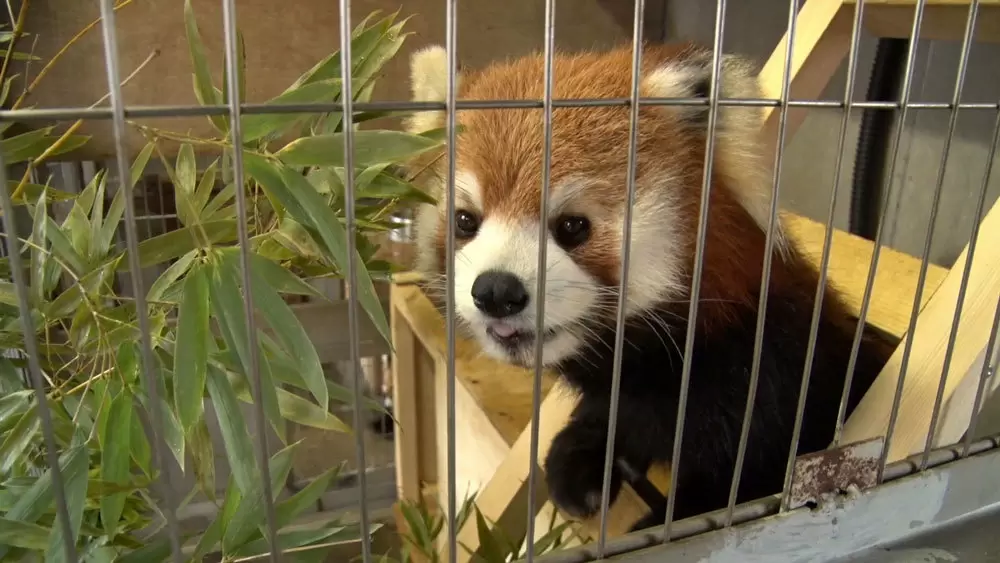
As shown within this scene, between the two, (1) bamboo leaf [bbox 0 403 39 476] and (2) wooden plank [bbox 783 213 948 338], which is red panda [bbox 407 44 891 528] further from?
(1) bamboo leaf [bbox 0 403 39 476]

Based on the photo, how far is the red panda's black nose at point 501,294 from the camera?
954mm

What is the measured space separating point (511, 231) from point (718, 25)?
454 millimetres

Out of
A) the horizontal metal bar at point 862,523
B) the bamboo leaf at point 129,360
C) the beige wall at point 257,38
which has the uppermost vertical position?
the beige wall at point 257,38

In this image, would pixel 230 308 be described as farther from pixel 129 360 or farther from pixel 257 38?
pixel 257 38

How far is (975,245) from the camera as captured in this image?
0.97m

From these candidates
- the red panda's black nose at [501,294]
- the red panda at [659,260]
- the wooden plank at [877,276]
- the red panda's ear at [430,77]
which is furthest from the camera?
the wooden plank at [877,276]

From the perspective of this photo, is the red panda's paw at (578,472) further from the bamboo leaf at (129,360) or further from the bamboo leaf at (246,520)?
the bamboo leaf at (129,360)

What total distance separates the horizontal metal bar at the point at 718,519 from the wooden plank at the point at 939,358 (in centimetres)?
3

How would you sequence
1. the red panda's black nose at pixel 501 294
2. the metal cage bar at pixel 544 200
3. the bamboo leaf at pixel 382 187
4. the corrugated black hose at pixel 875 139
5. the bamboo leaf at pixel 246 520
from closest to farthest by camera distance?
the metal cage bar at pixel 544 200 < the bamboo leaf at pixel 246 520 < the bamboo leaf at pixel 382 187 < the red panda's black nose at pixel 501 294 < the corrugated black hose at pixel 875 139

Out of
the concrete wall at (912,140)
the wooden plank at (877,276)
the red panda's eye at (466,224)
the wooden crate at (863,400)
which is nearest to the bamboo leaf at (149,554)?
the wooden crate at (863,400)

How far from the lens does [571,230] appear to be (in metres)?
1.08

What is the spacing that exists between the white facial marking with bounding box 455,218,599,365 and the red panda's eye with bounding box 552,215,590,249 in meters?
0.02

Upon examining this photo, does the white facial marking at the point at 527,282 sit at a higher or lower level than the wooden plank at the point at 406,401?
higher

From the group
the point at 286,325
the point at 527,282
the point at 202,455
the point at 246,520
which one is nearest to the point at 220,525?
the point at 246,520
